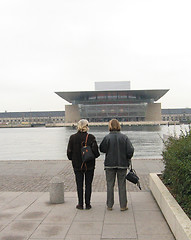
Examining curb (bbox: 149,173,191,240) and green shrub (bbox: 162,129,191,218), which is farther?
green shrub (bbox: 162,129,191,218)

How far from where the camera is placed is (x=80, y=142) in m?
6.10

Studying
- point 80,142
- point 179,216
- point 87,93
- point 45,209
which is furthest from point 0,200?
point 87,93

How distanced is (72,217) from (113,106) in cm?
11885

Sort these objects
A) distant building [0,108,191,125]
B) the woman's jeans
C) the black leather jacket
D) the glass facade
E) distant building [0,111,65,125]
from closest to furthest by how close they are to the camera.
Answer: the black leather jacket → the woman's jeans → the glass facade → distant building [0,108,191,125] → distant building [0,111,65,125]

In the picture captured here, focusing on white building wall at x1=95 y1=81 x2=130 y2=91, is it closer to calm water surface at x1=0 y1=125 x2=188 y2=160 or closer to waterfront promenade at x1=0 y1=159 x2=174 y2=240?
calm water surface at x1=0 y1=125 x2=188 y2=160

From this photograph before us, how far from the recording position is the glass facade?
123500 mm

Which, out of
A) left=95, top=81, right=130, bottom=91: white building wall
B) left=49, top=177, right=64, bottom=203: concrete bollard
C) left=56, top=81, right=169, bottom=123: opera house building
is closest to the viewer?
left=49, top=177, right=64, bottom=203: concrete bollard

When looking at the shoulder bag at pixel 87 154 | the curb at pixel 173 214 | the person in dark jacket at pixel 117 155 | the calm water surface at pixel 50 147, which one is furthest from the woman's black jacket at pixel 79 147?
the calm water surface at pixel 50 147

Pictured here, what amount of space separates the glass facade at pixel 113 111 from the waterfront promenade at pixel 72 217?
114774mm

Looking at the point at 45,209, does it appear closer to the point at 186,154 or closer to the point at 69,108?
the point at 186,154

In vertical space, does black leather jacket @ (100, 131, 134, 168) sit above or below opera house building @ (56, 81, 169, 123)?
below

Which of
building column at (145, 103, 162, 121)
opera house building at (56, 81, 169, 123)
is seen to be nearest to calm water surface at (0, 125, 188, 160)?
opera house building at (56, 81, 169, 123)

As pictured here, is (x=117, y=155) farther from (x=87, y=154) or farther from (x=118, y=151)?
(x=87, y=154)

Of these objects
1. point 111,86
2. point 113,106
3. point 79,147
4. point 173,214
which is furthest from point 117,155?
point 111,86
